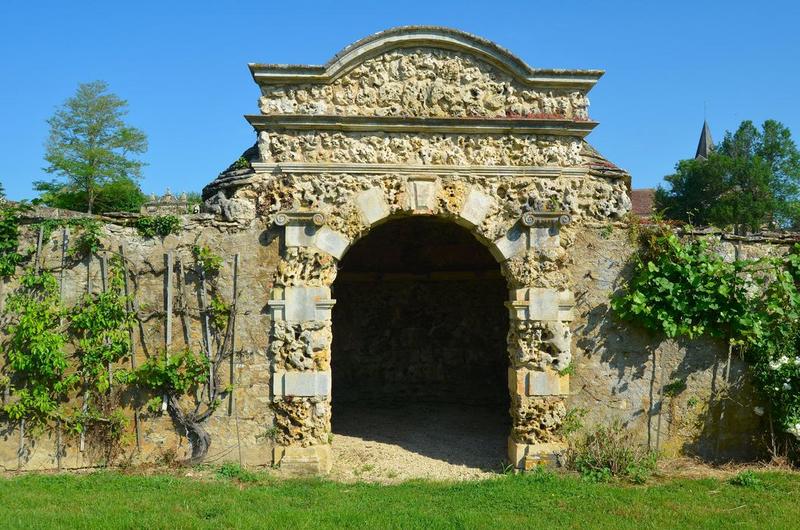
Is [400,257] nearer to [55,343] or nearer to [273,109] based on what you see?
[273,109]

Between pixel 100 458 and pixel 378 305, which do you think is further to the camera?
pixel 378 305

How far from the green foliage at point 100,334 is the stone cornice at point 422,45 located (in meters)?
2.86

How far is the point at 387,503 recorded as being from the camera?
534 cm

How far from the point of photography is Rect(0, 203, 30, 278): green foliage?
20.7ft

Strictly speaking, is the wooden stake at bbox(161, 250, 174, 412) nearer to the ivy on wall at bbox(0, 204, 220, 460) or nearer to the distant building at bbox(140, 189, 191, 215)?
the ivy on wall at bbox(0, 204, 220, 460)

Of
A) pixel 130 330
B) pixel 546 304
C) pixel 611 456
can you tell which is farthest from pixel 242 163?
pixel 611 456

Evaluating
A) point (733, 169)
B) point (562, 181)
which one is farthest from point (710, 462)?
point (733, 169)

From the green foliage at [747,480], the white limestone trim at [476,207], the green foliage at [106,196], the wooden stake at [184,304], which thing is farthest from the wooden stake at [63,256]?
the green foliage at [106,196]

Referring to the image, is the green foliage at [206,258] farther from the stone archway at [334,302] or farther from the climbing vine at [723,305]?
the climbing vine at [723,305]

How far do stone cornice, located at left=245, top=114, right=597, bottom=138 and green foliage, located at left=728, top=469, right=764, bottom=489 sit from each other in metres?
3.94

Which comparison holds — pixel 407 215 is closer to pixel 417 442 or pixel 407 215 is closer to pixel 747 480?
pixel 417 442

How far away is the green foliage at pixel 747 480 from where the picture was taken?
19.2 feet

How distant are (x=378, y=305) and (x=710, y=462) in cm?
596

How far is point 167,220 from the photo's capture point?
641cm
